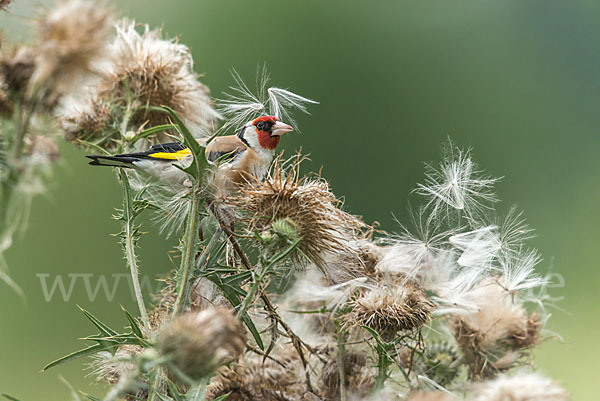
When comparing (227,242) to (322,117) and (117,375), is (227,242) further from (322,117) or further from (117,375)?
(322,117)

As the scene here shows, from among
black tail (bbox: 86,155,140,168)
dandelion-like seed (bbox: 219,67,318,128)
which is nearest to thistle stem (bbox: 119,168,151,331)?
black tail (bbox: 86,155,140,168)

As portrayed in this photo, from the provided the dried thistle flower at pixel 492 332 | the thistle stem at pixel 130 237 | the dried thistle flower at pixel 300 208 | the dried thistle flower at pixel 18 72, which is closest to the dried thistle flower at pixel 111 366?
the thistle stem at pixel 130 237

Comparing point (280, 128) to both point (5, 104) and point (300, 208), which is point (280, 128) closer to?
point (300, 208)

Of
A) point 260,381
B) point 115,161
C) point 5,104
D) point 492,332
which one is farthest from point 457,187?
point 5,104

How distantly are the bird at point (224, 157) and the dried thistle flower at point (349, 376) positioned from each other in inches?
15.0

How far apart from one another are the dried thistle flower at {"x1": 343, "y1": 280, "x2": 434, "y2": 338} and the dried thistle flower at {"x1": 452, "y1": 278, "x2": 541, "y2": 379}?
0.19 metres

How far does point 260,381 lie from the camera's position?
1.13 m

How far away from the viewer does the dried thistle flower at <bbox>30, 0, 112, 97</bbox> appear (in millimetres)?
543

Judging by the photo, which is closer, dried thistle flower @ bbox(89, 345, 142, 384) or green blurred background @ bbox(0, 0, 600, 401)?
dried thistle flower @ bbox(89, 345, 142, 384)

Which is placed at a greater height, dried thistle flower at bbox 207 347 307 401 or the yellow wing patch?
the yellow wing patch

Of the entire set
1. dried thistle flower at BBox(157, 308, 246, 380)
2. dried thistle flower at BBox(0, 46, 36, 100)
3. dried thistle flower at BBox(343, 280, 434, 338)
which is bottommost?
dried thistle flower at BBox(157, 308, 246, 380)

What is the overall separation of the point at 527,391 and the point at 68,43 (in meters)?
0.63

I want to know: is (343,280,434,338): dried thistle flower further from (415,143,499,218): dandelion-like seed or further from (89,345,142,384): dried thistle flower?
(89,345,142,384): dried thistle flower

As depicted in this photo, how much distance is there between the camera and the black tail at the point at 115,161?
1030mm
